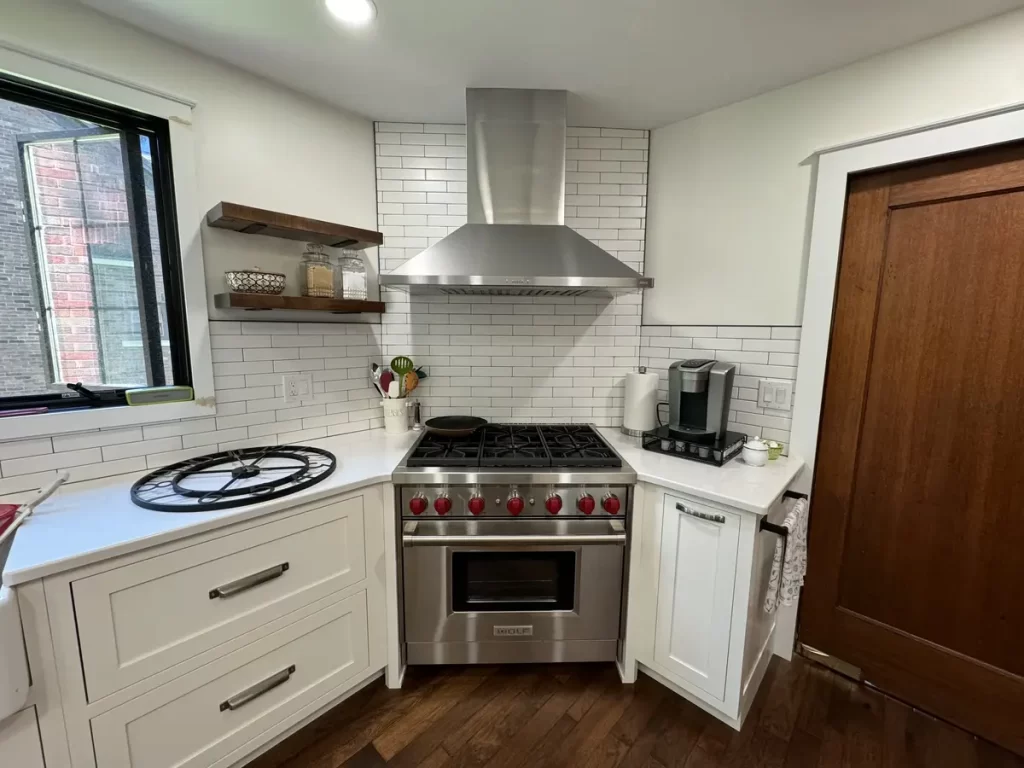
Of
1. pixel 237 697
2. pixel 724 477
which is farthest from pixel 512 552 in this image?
pixel 237 697

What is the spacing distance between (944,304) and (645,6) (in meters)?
1.42

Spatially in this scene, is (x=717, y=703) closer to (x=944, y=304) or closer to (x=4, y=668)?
(x=944, y=304)

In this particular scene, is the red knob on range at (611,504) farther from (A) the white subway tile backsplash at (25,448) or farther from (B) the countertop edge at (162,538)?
(A) the white subway tile backsplash at (25,448)

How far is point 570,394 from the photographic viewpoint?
2273 mm

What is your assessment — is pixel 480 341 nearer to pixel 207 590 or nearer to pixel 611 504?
pixel 611 504

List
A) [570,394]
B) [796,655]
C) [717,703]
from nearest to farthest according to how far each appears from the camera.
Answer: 1. [717,703]
2. [796,655]
3. [570,394]

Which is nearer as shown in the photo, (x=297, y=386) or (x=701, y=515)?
(x=701, y=515)

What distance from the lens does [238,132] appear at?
1.65 meters

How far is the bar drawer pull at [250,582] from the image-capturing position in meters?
1.23

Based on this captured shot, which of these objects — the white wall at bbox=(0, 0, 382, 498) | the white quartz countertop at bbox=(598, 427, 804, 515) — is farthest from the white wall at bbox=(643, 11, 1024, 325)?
the white wall at bbox=(0, 0, 382, 498)

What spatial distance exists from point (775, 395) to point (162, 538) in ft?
7.40

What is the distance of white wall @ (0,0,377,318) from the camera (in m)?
1.29

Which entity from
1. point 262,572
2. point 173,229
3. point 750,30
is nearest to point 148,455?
point 262,572

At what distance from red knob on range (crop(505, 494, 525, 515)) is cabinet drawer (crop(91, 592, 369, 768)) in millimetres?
660
